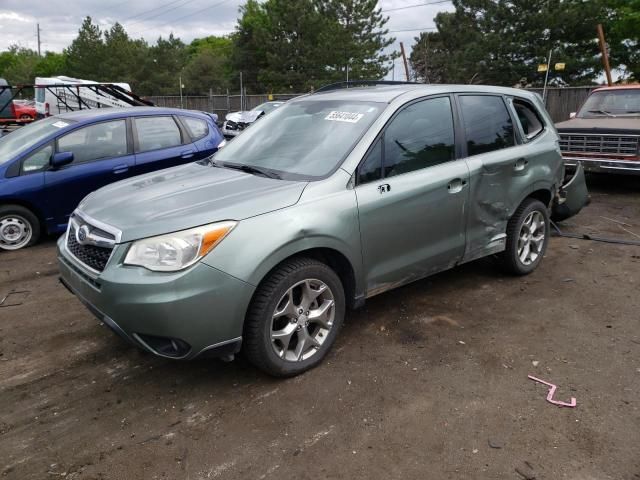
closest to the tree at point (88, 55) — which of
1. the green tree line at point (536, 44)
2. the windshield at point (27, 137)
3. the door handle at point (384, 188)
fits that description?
the green tree line at point (536, 44)

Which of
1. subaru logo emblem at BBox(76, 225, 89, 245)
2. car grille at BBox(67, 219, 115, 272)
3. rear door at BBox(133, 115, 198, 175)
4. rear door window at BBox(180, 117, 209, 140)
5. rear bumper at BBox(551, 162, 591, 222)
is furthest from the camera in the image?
rear door window at BBox(180, 117, 209, 140)

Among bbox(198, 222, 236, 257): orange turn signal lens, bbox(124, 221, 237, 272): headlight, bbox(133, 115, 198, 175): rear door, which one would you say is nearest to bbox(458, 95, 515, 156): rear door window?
bbox(198, 222, 236, 257): orange turn signal lens

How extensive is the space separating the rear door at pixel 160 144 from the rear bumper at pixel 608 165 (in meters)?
5.83

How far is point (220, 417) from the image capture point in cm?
297

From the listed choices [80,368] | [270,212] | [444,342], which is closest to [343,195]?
[270,212]

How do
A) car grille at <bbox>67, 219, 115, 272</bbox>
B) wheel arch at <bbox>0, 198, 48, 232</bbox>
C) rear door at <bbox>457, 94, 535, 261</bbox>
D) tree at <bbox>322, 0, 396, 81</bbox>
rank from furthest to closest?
tree at <bbox>322, 0, 396, 81</bbox>, wheel arch at <bbox>0, 198, 48, 232</bbox>, rear door at <bbox>457, 94, 535, 261</bbox>, car grille at <bbox>67, 219, 115, 272</bbox>

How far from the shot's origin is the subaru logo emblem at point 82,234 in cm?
319

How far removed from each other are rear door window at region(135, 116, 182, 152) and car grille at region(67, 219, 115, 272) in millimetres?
3523

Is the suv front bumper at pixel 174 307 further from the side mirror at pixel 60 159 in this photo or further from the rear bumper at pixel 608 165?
the rear bumper at pixel 608 165

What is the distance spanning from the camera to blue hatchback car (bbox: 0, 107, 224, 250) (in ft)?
19.8

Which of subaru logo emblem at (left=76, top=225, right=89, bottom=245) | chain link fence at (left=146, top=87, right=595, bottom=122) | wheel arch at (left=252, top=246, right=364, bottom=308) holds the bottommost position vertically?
wheel arch at (left=252, top=246, right=364, bottom=308)

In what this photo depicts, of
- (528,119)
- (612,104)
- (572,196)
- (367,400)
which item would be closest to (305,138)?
(367,400)

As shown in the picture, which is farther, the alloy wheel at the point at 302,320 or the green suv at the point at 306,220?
the alloy wheel at the point at 302,320

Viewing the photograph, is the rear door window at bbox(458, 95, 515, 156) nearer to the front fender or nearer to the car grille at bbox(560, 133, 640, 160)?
the front fender
